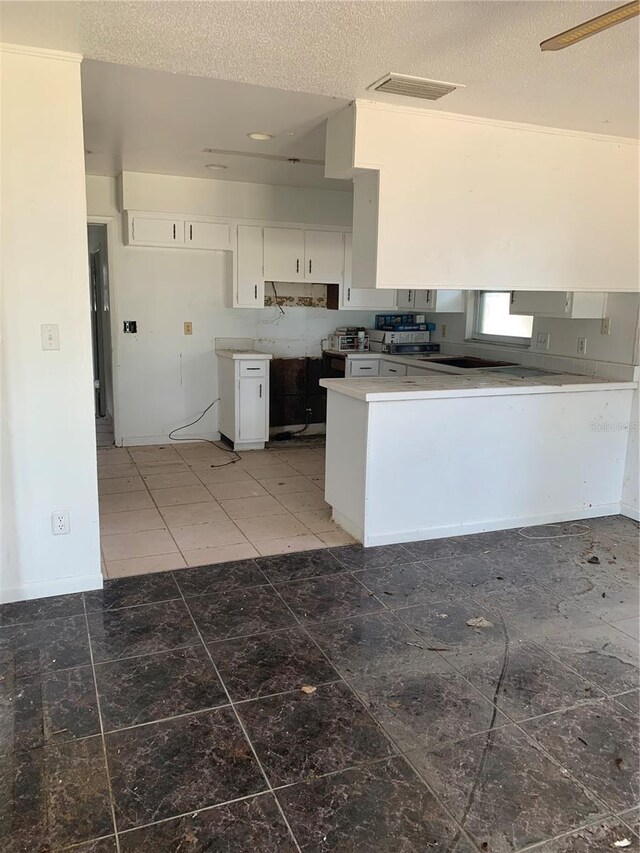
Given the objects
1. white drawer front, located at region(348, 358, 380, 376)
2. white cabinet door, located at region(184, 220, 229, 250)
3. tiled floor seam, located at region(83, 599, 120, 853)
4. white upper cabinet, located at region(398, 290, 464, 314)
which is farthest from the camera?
white drawer front, located at region(348, 358, 380, 376)

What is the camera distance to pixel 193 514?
162 inches

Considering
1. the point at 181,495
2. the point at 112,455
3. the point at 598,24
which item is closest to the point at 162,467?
the point at 112,455

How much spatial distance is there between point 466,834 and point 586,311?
11.0ft

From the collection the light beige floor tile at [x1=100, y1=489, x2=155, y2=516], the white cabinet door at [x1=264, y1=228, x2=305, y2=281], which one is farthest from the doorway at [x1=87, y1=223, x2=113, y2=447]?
the light beige floor tile at [x1=100, y1=489, x2=155, y2=516]

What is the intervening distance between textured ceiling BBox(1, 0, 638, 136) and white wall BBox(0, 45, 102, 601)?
0.79 feet

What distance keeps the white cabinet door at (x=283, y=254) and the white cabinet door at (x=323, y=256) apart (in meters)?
0.06

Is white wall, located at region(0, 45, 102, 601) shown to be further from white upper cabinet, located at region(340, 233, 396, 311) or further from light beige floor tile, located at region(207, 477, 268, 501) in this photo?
white upper cabinet, located at region(340, 233, 396, 311)

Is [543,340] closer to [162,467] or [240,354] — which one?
[240,354]

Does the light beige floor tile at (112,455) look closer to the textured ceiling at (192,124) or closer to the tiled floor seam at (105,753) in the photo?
the textured ceiling at (192,124)

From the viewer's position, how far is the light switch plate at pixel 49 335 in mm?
2766

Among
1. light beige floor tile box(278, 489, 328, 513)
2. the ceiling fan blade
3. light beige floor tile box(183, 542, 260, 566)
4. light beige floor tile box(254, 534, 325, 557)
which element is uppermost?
the ceiling fan blade

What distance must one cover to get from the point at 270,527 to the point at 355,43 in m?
2.60

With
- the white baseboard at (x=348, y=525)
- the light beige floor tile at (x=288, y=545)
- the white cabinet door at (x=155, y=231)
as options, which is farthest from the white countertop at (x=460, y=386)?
the white cabinet door at (x=155, y=231)

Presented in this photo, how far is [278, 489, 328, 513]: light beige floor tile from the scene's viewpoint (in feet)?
14.0
